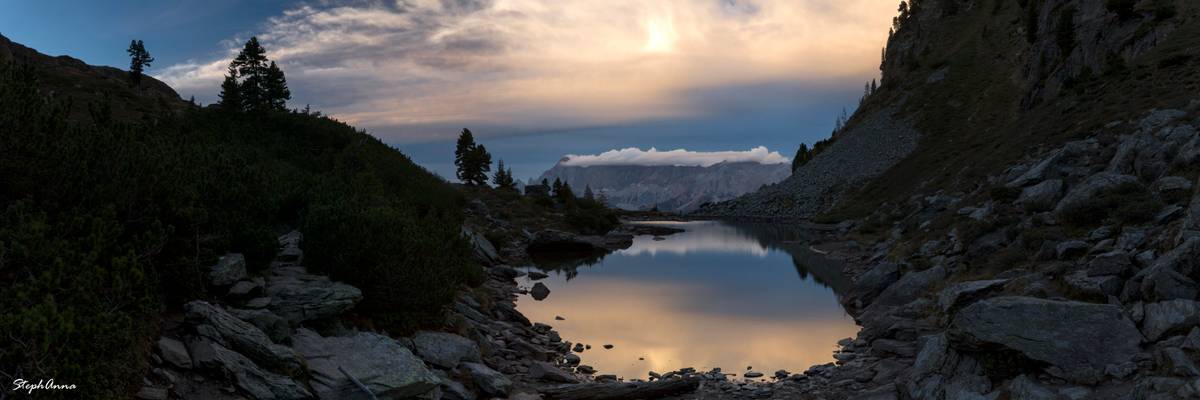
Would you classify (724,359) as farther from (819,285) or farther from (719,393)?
(819,285)

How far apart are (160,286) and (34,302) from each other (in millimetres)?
4214

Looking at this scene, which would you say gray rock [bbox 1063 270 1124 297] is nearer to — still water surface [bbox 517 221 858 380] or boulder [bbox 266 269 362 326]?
still water surface [bbox 517 221 858 380]

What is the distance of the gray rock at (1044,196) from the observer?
2746 cm

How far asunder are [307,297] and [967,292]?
21.1 m

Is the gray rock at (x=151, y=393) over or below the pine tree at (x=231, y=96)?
below

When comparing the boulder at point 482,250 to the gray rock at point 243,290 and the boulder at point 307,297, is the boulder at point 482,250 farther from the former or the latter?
the gray rock at point 243,290

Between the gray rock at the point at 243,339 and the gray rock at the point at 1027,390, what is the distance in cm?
1601

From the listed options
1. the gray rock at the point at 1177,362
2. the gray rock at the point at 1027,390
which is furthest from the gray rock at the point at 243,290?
the gray rock at the point at 1177,362

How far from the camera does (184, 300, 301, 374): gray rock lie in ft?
44.6

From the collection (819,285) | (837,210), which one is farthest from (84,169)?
(837,210)

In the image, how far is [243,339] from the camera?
13.6 metres

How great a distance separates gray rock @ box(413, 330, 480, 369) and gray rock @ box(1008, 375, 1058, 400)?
15.0m

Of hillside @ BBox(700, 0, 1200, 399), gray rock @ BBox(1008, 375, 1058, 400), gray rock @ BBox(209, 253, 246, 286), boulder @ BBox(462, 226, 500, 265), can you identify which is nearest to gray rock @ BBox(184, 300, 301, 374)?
gray rock @ BBox(209, 253, 246, 286)

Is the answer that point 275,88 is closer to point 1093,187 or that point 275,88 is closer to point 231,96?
point 231,96
